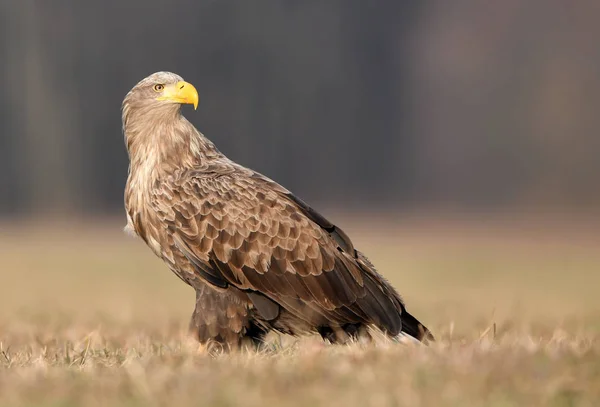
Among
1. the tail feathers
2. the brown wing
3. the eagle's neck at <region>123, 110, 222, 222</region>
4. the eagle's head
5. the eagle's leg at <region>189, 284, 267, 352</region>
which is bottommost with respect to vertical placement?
the eagle's leg at <region>189, 284, 267, 352</region>

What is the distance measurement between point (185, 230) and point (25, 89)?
32.5 metres

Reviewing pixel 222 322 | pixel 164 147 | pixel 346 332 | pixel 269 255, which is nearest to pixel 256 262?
pixel 269 255

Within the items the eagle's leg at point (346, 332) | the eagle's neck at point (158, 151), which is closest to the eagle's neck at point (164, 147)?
the eagle's neck at point (158, 151)

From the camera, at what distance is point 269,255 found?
24.4 feet

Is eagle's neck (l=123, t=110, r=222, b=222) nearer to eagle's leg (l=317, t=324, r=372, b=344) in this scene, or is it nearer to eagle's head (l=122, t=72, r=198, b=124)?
eagle's head (l=122, t=72, r=198, b=124)

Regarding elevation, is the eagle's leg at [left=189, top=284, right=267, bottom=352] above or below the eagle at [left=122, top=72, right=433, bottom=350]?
below

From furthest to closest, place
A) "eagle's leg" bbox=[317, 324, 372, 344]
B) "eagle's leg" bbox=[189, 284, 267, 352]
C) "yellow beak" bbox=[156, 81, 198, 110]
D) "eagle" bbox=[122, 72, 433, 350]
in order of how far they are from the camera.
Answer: "yellow beak" bbox=[156, 81, 198, 110], "eagle's leg" bbox=[317, 324, 372, 344], "eagle" bbox=[122, 72, 433, 350], "eagle's leg" bbox=[189, 284, 267, 352]

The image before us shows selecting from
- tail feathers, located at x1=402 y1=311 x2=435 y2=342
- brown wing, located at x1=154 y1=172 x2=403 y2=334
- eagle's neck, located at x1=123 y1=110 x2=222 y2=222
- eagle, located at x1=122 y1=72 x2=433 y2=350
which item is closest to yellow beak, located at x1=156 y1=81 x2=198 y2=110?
eagle's neck, located at x1=123 y1=110 x2=222 y2=222

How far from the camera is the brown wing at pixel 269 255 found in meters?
7.40

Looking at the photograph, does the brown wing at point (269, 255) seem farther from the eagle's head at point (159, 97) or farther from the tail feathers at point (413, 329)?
the eagle's head at point (159, 97)

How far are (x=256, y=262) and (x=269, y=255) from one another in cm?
10

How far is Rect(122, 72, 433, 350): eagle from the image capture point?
739 cm

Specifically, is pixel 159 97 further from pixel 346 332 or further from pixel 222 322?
pixel 346 332

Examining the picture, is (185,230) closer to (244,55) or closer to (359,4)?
(244,55)
